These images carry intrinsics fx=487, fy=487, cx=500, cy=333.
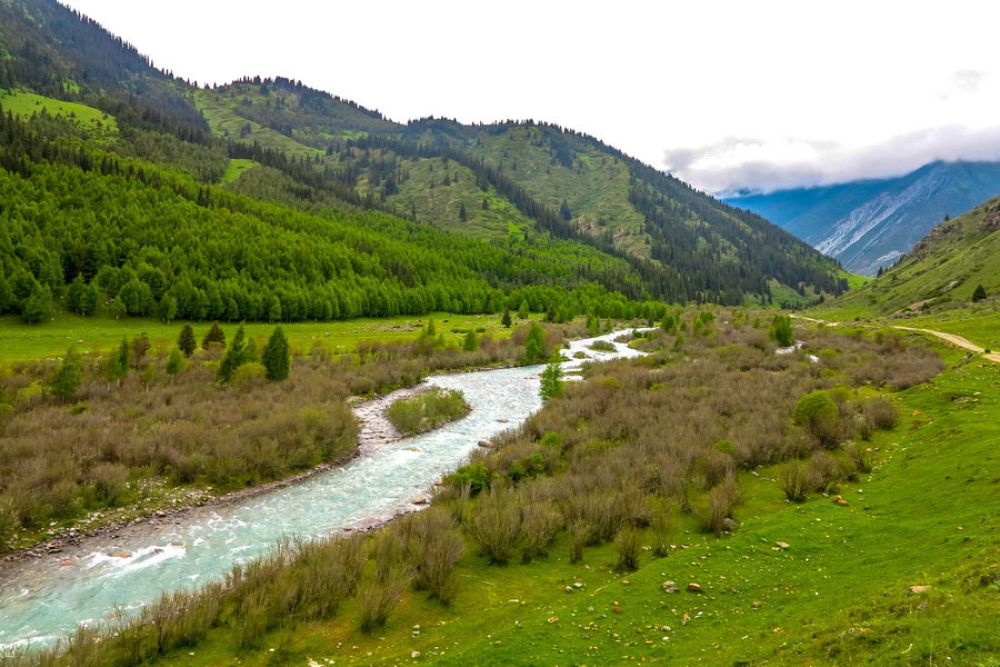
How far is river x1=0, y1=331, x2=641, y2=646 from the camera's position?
17.5 meters

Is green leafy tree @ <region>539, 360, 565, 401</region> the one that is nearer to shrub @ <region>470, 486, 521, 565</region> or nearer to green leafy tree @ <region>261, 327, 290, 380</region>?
green leafy tree @ <region>261, 327, 290, 380</region>

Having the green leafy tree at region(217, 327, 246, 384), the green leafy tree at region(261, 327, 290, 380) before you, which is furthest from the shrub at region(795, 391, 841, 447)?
the green leafy tree at region(217, 327, 246, 384)

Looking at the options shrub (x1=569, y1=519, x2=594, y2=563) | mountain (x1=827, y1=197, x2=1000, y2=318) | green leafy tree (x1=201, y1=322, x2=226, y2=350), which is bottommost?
shrub (x1=569, y1=519, x2=594, y2=563)

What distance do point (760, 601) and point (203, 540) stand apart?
76.6 ft

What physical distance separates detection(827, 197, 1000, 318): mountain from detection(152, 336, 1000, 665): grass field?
91055 millimetres

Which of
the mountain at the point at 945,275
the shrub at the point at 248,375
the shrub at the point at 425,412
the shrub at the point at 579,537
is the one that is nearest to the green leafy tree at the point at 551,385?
the shrub at the point at 425,412

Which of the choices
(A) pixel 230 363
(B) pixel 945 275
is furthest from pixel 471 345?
(B) pixel 945 275

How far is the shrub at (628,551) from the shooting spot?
16.6 meters

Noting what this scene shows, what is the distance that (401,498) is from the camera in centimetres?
2828

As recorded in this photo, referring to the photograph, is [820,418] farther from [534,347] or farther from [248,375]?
[534,347]

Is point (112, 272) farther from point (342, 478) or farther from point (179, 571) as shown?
point (179, 571)

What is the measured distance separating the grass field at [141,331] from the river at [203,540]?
40003mm

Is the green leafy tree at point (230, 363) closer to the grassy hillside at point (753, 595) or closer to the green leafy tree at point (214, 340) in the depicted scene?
the green leafy tree at point (214, 340)

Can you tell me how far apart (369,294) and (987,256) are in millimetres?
144000
